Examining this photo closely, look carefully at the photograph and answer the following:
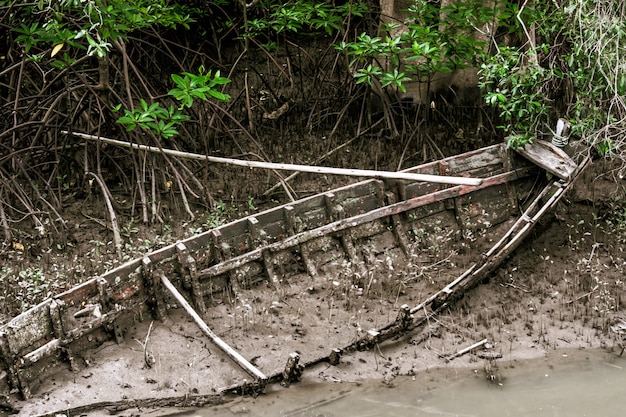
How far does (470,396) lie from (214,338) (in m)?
1.68

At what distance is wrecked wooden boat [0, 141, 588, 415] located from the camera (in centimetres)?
477

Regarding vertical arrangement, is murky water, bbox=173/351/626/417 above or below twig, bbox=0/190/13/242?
below

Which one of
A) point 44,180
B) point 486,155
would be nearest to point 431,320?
point 486,155

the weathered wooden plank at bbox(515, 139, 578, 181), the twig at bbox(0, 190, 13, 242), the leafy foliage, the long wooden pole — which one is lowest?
the twig at bbox(0, 190, 13, 242)

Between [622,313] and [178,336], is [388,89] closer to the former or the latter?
[622,313]

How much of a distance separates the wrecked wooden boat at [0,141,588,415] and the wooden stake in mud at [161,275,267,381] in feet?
0.03

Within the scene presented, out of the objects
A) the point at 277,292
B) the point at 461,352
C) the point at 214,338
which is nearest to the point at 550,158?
the point at 461,352

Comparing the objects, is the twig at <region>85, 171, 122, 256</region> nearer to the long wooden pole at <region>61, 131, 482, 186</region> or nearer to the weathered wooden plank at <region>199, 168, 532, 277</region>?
the long wooden pole at <region>61, 131, 482, 186</region>

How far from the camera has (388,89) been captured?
26.2 feet

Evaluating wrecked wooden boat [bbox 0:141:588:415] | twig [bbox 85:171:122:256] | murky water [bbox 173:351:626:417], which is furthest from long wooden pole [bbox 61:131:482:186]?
murky water [bbox 173:351:626:417]

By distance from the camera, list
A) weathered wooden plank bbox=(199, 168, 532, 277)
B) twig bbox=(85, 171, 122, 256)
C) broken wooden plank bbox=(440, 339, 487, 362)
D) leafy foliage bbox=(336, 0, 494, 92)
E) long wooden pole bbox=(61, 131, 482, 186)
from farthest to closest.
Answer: leafy foliage bbox=(336, 0, 494, 92), twig bbox=(85, 171, 122, 256), long wooden pole bbox=(61, 131, 482, 186), weathered wooden plank bbox=(199, 168, 532, 277), broken wooden plank bbox=(440, 339, 487, 362)

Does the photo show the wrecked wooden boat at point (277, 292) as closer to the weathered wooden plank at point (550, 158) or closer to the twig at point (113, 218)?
the weathered wooden plank at point (550, 158)

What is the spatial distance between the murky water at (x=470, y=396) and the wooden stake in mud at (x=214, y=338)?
17 cm

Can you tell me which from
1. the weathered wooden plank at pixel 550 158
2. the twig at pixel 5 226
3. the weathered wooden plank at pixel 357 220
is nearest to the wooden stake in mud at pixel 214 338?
the weathered wooden plank at pixel 357 220
